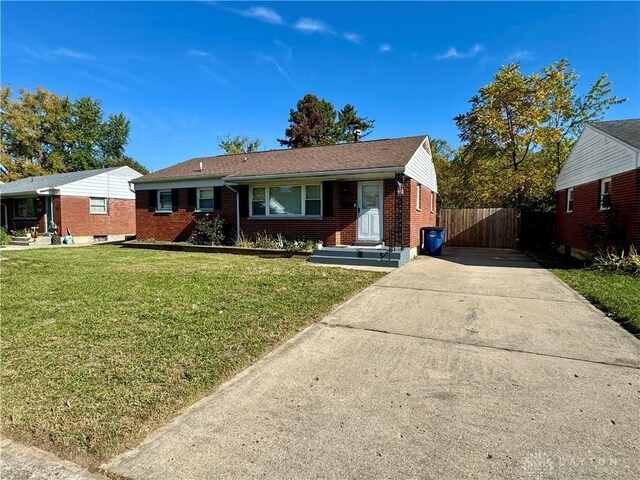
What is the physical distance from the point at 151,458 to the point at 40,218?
23.7m

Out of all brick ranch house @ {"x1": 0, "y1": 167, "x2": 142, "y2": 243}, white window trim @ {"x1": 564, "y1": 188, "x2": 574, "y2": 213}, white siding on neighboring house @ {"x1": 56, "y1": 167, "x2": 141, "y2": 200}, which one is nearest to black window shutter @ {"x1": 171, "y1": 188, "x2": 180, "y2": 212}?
brick ranch house @ {"x1": 0, "y1": 167, "x2": 142, "y2": 243}

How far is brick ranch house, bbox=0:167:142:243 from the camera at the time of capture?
19844mm

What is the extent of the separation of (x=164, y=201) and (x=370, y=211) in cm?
958

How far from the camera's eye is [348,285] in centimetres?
731

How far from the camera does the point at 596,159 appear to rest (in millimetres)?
11406

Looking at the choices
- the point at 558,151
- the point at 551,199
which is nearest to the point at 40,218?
the point at 551,199

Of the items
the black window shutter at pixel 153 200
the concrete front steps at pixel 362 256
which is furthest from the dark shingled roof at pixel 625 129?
the black window shutter at pixel 153 200

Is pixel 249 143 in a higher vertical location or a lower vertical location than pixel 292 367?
higher

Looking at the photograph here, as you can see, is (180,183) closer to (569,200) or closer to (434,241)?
(434,241)

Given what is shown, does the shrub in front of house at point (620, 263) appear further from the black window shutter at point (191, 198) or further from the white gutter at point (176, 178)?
the black window shutter at point (191, 198)

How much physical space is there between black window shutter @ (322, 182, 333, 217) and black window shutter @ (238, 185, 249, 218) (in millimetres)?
3222

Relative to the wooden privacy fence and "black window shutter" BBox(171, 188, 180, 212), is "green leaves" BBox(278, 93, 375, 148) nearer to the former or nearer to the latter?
the wooden privacy fence

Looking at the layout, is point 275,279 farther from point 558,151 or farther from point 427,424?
point 558,151

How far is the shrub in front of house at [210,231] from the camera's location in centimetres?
1404
